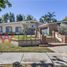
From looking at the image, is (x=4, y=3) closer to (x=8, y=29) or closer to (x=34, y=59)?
(x=34, y=59)

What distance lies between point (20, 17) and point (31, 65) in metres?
70.2

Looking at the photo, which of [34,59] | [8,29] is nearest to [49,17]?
[8,29]

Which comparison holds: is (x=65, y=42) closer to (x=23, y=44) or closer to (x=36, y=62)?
(x=23, y=44)

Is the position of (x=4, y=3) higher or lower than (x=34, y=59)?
higher

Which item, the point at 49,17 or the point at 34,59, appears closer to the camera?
the point at 34,59

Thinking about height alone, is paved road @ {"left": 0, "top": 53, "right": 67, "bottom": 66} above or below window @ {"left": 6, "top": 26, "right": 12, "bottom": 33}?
below

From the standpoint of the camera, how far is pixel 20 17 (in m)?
77.9

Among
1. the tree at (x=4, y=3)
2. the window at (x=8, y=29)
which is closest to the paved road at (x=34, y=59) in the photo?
the tree at (x=4, y=3)

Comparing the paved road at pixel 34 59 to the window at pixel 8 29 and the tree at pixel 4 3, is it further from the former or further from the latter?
the window at pixel 8 29

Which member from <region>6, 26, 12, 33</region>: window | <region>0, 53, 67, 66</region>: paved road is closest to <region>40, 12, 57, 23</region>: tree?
<region>6, 26, 12, 33</region>: window

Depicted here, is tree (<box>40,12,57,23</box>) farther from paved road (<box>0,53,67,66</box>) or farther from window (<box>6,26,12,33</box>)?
paved road (<box>0,53,67,66</box>)

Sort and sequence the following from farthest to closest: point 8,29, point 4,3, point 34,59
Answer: point 8,29
point 34,59
point 4,3

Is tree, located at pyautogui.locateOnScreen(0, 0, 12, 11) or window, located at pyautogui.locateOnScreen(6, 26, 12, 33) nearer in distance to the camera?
tree, located at pyautogui.locateOnScreen(0, 0, 12, 11)

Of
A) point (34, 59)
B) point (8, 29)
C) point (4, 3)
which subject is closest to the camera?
point (4, 3)
